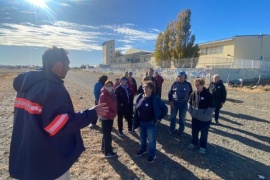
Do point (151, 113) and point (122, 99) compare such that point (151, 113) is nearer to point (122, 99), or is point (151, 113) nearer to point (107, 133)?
point (107, 133)

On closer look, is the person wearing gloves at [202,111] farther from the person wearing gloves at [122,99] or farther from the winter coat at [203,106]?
the person wearing gloves at [122,99]

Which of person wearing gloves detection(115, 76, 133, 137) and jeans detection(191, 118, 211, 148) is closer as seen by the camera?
→ jeans detection(191, 118, 211, 148)

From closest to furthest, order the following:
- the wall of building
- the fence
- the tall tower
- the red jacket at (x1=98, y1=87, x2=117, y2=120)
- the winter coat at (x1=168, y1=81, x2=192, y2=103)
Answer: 1. the red jacket at (x1=98, y1=87, x2=117, y2=120)
2. the winter coat at (x1=168, y1=81, x2=192, y2=103)
3. the wall of building
4. the fence
5. the tall tower

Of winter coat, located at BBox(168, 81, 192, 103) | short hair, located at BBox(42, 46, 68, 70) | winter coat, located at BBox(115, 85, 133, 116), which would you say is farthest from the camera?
winter coat, located at BBox(168, 81, 192, 103)

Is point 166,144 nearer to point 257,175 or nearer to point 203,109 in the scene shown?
point 203,109

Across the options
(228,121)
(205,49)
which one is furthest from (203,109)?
(205,49)

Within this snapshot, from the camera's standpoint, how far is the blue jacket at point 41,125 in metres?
1.99

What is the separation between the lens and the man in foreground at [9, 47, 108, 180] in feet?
6.52

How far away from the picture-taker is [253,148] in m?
5.84

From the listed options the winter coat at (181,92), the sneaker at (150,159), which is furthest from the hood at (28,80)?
the winter coat at (181,92)

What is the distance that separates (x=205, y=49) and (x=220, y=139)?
1391 inches

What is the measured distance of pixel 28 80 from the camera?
6.73 feet

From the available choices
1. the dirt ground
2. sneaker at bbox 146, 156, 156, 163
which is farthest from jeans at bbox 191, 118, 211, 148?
sneaker at bbox 146, 156, 156, 163

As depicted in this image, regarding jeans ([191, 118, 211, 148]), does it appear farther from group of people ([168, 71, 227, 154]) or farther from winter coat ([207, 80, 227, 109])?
winter coat ([207, 80, 227, 109])
